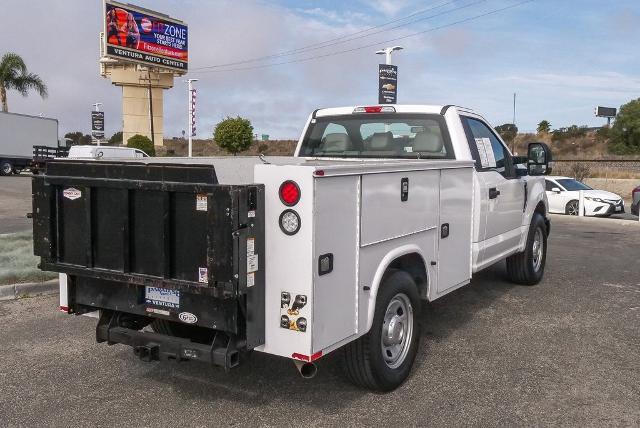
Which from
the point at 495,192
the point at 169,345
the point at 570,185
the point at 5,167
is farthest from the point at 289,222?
the point at 5,167

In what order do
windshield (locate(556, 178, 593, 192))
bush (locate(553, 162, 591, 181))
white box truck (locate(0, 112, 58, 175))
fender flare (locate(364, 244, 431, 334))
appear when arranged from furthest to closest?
white box truck (locate(0, 112, 58, 175))
bush (locate(553, 162, 591, 181))
windshield (locate(556, 178, 593, 192))
fender flare (locate(364, 244, 431, 334))

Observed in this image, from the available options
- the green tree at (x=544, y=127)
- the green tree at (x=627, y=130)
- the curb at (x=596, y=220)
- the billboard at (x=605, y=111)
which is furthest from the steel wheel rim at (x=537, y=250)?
the billboard at (x=605, y=111)

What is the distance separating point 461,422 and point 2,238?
29.9ft

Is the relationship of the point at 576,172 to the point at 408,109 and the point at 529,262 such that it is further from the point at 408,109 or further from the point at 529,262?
the point at 408,109

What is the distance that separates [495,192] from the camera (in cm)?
632

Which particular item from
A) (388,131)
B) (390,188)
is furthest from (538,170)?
(390,188)

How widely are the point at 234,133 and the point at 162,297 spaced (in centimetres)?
5376

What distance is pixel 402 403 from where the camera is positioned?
430 centimetres

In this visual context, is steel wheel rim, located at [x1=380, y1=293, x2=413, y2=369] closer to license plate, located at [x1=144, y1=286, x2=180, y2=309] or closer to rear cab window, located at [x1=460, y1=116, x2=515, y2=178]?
license plate, located at [x1=144, y1=286, x2=180, y2=309]

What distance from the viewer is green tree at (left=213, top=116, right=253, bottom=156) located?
56.4 metres

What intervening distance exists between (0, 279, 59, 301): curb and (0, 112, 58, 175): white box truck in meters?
33.4

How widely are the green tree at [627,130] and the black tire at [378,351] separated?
7348 cm

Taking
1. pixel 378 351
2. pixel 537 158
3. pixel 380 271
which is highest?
pixel 537 158

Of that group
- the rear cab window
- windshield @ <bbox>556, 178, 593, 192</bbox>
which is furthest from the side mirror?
windshield @ <bbox>556, 178, 593, 192</bbox>
